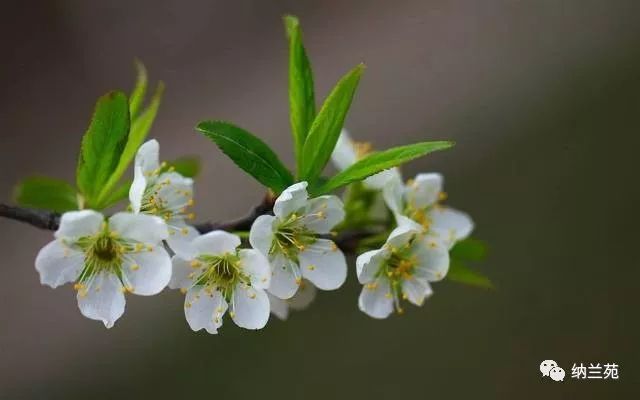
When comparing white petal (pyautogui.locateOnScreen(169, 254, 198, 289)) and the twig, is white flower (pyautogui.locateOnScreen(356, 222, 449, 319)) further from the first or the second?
white petal (pyautogui.locateOnScreen(169, 254, 198, 289))

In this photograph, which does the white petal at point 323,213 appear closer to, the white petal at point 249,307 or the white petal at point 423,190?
the white petal at point 249,307

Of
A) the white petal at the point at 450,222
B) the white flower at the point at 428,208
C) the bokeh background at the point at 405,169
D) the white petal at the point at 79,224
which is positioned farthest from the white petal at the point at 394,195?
the bokeh background at the point at 405,169

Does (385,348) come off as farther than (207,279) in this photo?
Yes

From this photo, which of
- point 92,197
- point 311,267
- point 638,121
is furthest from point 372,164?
point 638,121

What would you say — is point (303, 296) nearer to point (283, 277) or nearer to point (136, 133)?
point (283, 277)

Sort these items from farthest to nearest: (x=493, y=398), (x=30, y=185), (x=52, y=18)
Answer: (x=52, y=18), (x=493, y=398), (x=30, y=185)

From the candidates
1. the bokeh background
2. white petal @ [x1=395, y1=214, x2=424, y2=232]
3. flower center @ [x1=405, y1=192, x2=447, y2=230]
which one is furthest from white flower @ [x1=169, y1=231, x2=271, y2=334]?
the bokeh background

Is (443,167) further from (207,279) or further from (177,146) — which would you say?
(207,279)
